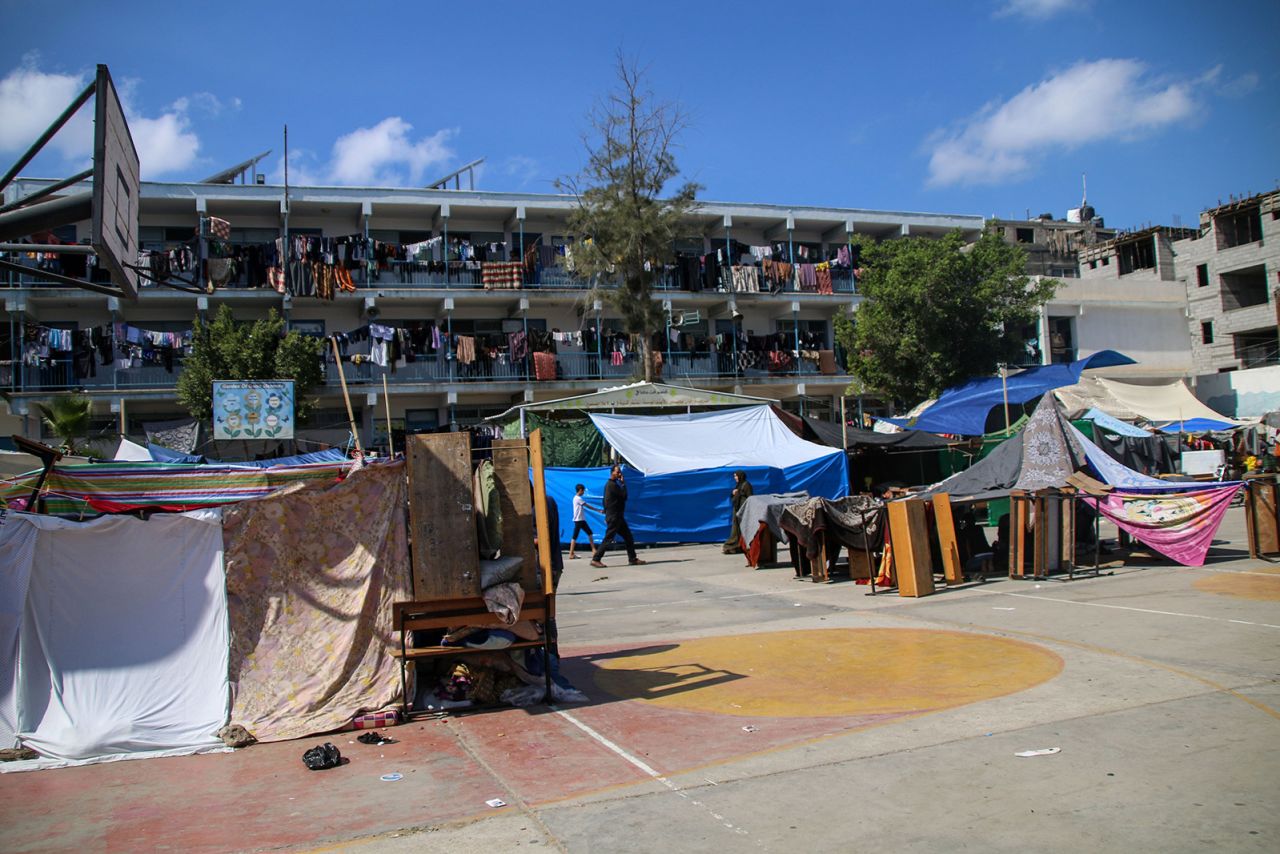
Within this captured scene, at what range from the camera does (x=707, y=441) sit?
2281 cm

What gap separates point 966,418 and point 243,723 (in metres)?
23.9

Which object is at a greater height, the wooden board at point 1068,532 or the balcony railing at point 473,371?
the balcony railing at point 473,371

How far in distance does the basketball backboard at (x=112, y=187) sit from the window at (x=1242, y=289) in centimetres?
4879

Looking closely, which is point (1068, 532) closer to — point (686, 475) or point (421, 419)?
point (686, 475)

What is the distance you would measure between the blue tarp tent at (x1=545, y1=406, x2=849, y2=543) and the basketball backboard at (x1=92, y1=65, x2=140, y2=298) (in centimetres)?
1295

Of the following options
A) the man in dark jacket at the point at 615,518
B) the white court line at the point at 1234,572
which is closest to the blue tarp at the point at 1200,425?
the white court line at the point at 1234,572

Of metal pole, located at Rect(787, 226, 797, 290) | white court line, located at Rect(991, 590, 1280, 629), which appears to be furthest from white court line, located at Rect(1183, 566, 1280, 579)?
metal pole, located at Rect(787, 226, 797, 290)

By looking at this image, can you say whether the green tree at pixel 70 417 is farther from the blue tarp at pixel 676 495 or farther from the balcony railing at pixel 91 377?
the blue tarp at pixel 676 495

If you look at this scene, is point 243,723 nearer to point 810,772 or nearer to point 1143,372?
point 810,772

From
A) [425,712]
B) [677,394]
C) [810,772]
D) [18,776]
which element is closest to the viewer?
[810,772]

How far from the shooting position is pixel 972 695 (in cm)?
685

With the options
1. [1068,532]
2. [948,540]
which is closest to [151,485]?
[948,540]

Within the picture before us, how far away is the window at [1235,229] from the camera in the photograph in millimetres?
44787

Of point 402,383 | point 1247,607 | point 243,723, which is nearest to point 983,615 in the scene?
point 1247,607
